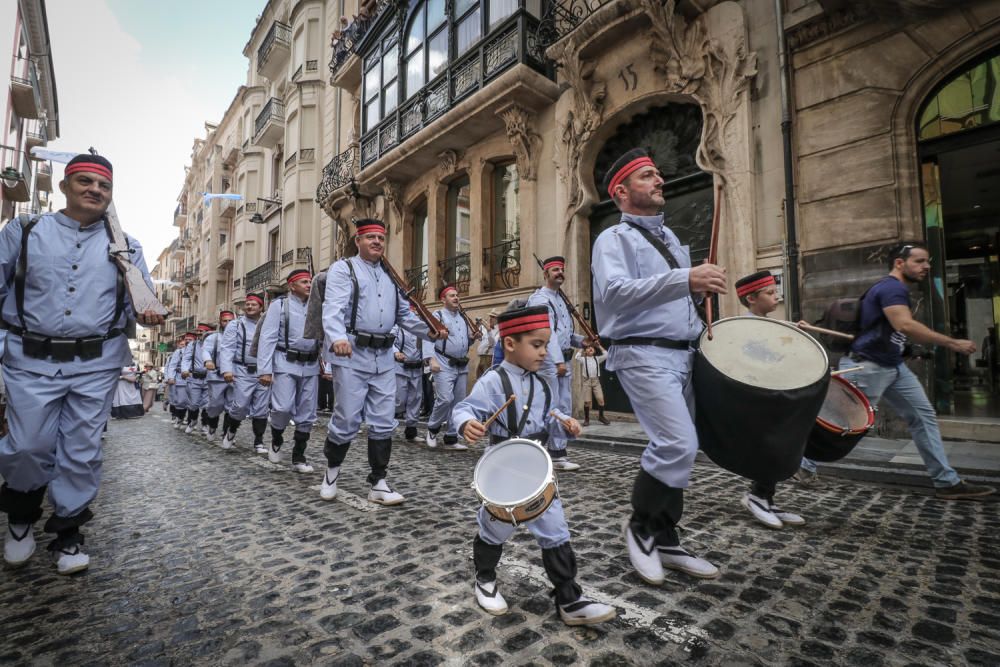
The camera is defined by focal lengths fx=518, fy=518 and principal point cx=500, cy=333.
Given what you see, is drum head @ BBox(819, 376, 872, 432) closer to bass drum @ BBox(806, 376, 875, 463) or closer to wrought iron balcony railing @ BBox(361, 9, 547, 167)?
bass drum @ BBox(806, 376, 875, 463)

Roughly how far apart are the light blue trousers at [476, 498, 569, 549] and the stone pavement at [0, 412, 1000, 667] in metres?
0.31

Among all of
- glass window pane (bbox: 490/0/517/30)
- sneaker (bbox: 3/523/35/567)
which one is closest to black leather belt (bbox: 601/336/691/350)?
sneaker (bbox: 3/523/35/567)

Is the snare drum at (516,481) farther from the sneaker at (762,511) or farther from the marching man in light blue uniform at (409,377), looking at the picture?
the marching man in light blue uniform at (409,377)

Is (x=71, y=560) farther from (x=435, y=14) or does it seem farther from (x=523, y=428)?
(x=435, y=14)

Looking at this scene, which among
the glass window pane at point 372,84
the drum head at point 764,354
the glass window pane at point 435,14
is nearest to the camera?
the drum head at point 764,354

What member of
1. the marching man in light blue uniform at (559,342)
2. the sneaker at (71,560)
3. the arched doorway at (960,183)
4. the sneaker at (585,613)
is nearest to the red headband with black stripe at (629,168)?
the sneaker at (585,613)

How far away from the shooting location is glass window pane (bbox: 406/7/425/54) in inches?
579

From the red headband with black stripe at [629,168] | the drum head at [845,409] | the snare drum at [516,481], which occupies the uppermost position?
the red headband with black stripe at [629,168]

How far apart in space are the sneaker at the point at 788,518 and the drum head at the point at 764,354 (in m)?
1.39

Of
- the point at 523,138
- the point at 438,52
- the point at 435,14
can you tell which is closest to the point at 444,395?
the point at 523,138

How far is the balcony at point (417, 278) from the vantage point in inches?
610

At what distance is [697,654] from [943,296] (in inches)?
286

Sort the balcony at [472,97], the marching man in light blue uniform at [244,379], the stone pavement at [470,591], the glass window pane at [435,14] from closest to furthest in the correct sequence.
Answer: the stone pavement at [470,591] < the marching man in light blue uniform at [244,379] < the balcony at [472,97] < the glass window pane at [435,14]

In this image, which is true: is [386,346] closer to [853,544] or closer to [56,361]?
[56,361]
